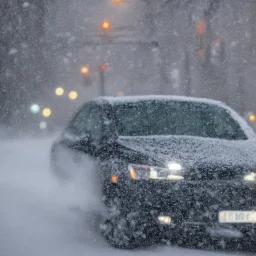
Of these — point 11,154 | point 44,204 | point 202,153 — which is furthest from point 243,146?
point 11,154

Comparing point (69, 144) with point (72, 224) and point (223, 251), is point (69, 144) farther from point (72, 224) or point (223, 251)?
point (223, 251)

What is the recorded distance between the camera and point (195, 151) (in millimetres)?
6844

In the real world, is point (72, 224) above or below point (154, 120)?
below

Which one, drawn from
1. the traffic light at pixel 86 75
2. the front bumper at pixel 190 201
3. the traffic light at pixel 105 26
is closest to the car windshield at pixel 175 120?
the front bumper at pixel 190 201

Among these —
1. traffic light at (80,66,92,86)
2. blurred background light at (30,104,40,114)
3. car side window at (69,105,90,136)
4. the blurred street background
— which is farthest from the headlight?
traffic light at (80,66,92,86)

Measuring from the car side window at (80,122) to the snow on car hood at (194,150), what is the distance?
1478 mm

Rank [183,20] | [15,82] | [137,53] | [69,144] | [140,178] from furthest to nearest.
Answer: [137,53] → [183,20] → [15,82] → [69,144] → [140,178]

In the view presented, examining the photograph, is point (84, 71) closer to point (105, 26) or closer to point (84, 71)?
point (84, 71)

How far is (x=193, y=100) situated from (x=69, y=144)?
1542 millimetres

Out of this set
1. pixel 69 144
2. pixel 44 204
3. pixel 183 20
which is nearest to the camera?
pixel 69 144

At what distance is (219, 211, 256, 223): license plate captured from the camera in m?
6.37

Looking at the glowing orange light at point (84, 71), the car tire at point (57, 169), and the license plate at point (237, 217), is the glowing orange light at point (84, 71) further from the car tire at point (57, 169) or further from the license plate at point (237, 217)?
the license plate at point (237, 217)

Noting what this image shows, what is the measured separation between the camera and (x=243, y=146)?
7449mm

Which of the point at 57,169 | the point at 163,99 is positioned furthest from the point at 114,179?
the point at 57,169
